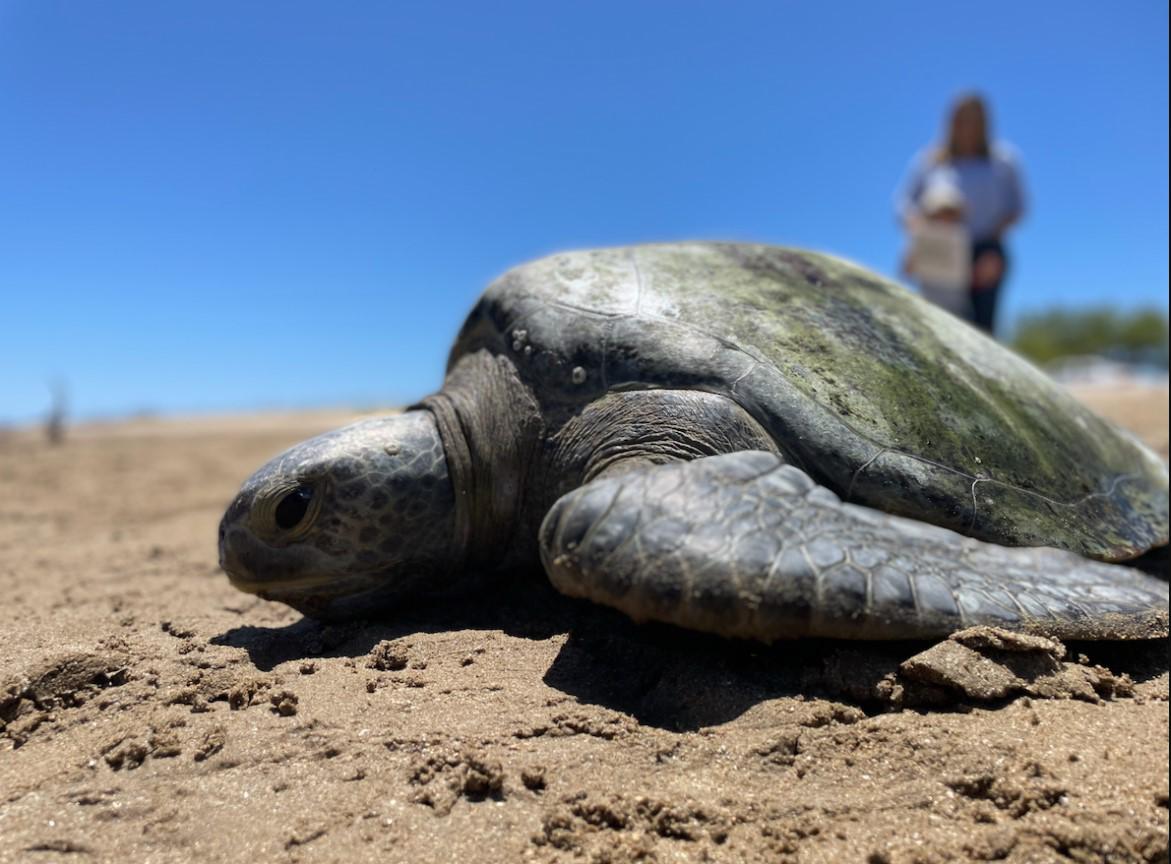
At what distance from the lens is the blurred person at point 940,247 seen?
4.75 m

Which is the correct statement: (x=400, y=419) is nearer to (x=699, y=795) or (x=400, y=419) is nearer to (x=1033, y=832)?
(x=699, y=795)

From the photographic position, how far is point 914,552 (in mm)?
1646

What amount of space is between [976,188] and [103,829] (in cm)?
555

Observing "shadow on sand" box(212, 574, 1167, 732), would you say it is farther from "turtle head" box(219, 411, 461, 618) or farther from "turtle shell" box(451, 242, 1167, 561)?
"turtle shell" box(451, 242, 1167, 561)

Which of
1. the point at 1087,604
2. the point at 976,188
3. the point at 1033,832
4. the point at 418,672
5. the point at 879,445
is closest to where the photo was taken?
the point at 1033,832

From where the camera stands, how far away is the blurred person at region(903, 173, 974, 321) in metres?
4.75

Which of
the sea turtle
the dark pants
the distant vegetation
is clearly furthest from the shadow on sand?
the distant vegetation

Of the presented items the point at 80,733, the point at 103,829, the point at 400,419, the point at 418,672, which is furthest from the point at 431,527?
the point at 103,829

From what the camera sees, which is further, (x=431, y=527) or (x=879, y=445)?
(x=431, y=527)

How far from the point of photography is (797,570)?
5.01 feet

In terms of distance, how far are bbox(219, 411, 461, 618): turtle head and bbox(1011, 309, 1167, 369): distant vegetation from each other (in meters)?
36.5

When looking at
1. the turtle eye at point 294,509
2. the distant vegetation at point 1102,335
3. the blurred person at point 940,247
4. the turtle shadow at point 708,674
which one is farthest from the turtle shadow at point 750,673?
the distant vegetation at point 1102,335

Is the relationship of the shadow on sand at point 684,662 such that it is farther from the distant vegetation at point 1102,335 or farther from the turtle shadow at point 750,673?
the distant vegetation at point 1102,335

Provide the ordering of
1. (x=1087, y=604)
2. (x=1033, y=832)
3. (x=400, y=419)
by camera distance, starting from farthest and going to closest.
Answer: (x=400, y=419)
(x=1087, y=604)
(x=1033, y=832)
